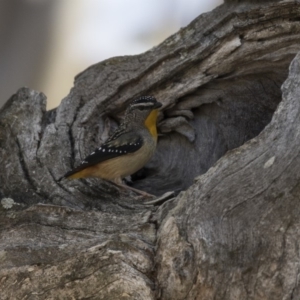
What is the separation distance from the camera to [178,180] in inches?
229

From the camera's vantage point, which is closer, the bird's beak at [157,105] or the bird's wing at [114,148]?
the bird's wing at [114,148]

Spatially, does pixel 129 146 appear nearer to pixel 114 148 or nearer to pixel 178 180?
pixel 114 148

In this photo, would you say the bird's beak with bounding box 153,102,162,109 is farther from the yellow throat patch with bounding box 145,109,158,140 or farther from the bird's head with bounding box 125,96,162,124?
the yellow throat patch with bounding box 145,109,158,140

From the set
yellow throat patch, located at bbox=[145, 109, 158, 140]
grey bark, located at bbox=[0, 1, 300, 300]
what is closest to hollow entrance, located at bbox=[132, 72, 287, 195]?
grey bark, located at bbox=[0, 1, 300, 300]

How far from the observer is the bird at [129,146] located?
219 inches

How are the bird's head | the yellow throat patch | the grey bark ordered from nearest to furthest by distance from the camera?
the grey bark < the bird's head < the yellow throat patch

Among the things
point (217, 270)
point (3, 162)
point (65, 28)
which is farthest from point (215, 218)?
point (65, 28)

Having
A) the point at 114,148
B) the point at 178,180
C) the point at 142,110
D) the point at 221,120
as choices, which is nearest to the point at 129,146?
the point at 114,148

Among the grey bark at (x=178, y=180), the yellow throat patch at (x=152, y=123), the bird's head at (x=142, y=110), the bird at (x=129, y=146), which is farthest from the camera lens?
the yellow throat patch at (x=152, y=123)

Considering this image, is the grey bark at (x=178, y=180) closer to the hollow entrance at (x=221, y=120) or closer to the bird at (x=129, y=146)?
the hollow entrance at (x=221, y=120)

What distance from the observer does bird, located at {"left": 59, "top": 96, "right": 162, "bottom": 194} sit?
18.3ft

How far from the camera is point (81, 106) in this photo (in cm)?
593

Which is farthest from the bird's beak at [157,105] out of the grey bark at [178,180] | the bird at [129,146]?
the grey bark at [178,180]

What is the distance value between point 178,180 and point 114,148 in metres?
0.55
